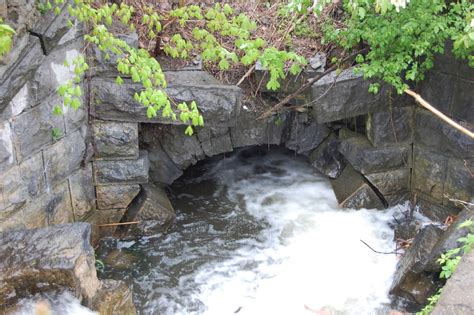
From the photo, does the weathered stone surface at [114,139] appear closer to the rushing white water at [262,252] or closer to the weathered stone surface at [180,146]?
the weathered stone surface at [180,146]

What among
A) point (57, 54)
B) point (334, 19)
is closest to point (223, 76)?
point (334, 19)

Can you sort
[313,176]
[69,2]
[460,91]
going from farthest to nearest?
[313,176], [460,91], [69,2]

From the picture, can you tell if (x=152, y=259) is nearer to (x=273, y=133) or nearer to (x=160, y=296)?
(x=160, y=296)

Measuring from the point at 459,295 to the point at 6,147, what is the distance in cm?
320

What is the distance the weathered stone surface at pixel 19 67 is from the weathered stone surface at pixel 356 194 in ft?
11.3

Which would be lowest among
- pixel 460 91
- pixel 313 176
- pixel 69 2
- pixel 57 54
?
pixel 313 176

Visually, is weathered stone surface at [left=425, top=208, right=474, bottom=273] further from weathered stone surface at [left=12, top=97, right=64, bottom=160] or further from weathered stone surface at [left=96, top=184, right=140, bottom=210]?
weathered stone surface at [left=12, top=97, right=64, bottom=160]

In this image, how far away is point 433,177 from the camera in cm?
565

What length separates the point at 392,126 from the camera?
5.73 meters

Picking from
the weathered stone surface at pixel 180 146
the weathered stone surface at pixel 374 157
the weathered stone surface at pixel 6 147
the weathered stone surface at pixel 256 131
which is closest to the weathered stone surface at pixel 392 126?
the weathered stone surface at pixel 374 157

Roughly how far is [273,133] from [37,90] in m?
2.61

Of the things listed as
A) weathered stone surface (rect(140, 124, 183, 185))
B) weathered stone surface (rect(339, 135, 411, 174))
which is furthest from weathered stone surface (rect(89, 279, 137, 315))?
weathered stone surface (rect(339, 135, 411, 174))

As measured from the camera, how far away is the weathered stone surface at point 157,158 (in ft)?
18.6

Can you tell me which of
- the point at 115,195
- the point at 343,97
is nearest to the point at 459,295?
the point at 343,97
